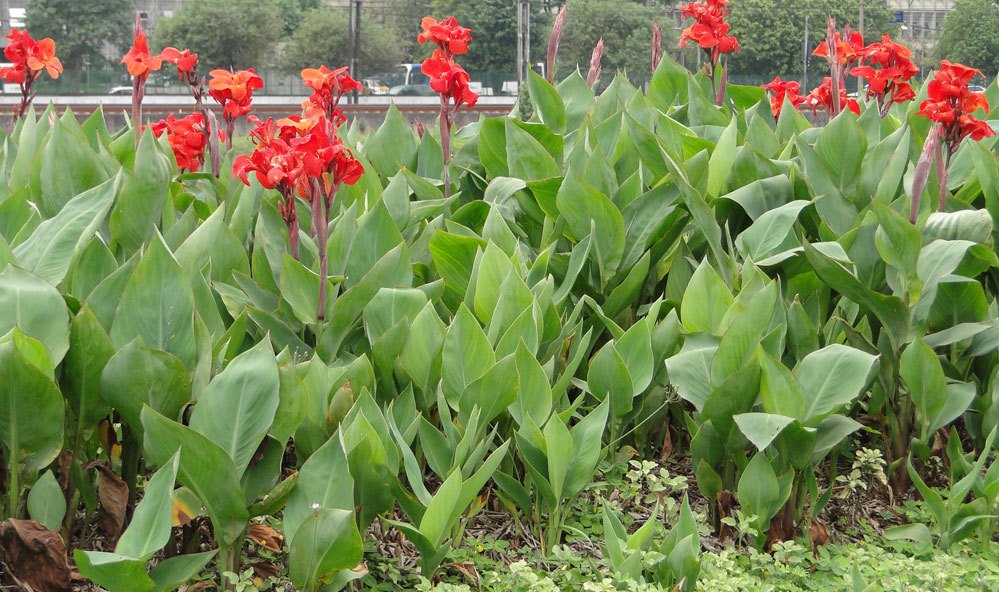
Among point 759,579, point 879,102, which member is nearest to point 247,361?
point 759,579

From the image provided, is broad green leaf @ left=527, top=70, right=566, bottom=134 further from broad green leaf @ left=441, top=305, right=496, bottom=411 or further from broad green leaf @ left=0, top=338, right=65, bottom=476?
broad green leaf @ left=0, top=338, right=65, bottom=476

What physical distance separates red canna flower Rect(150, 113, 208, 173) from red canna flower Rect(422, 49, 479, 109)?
0.84m

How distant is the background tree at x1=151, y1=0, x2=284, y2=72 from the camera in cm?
5109

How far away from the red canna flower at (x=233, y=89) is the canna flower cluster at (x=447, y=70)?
540 mm

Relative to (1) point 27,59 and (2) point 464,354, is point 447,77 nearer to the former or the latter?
(2) point 464,354

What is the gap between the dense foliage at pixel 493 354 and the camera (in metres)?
1.86

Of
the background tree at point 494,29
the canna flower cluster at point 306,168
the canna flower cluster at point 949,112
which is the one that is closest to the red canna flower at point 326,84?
the canna flower cluster at point 306,168

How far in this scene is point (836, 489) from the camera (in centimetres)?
264

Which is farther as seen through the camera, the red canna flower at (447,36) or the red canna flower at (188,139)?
the red canna flower at (188,139)

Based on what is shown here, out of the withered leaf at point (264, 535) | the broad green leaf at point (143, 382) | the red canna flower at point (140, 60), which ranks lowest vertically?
the withered leaf at point (264, 535)

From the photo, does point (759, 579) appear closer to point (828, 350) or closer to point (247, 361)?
point (828, 350)

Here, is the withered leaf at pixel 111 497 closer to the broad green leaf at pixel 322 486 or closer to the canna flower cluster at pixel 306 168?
the broad green leaf at pixel 322 486

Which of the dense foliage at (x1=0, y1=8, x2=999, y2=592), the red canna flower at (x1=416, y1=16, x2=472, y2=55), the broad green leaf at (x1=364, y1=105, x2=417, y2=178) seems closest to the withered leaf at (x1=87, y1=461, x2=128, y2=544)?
the dense foliage at (x1=0, y1=8, x2=999, y2=592)

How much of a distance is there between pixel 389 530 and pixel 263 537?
30 centimetres
